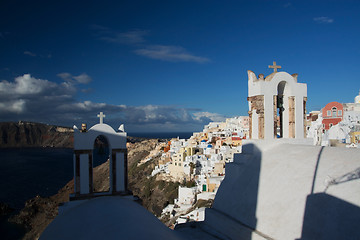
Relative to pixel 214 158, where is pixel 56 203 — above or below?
below

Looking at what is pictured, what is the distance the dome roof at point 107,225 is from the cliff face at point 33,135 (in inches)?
4760

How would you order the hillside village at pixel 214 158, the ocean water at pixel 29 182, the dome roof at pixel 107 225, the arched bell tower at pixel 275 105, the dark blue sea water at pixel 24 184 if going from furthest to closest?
the ocean water at pixel 29 182, the dark blue sea water at pixel 24 184, the hillside village at pixel 214 158, the arched bell tower at pixel 275 105, the dome roof at pixel 107 225

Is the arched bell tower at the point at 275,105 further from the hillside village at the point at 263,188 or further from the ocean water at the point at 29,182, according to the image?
the ocean water at the point at 29,182

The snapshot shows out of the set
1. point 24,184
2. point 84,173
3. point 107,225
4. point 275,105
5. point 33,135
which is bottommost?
point 24,184

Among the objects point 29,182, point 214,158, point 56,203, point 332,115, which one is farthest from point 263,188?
point 29,182

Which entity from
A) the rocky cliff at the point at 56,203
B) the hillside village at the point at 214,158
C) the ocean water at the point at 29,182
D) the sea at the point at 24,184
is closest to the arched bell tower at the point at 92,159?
the hillside village at the point at 214,158

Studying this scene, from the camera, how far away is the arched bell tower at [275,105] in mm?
6270

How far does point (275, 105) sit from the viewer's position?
6.35 metres

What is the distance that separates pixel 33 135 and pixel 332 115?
458ft

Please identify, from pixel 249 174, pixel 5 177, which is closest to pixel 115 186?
pixel 249 174

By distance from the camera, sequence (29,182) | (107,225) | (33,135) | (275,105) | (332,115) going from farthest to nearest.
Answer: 1. (33,135)
2. (29,182)
3. (332,115)
4. (275,105)
5. (107,225)

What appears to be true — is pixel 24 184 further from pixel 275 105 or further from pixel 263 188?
pixel 263 188

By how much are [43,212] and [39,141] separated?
11444 centimetres

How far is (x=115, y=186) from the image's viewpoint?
250 inches
